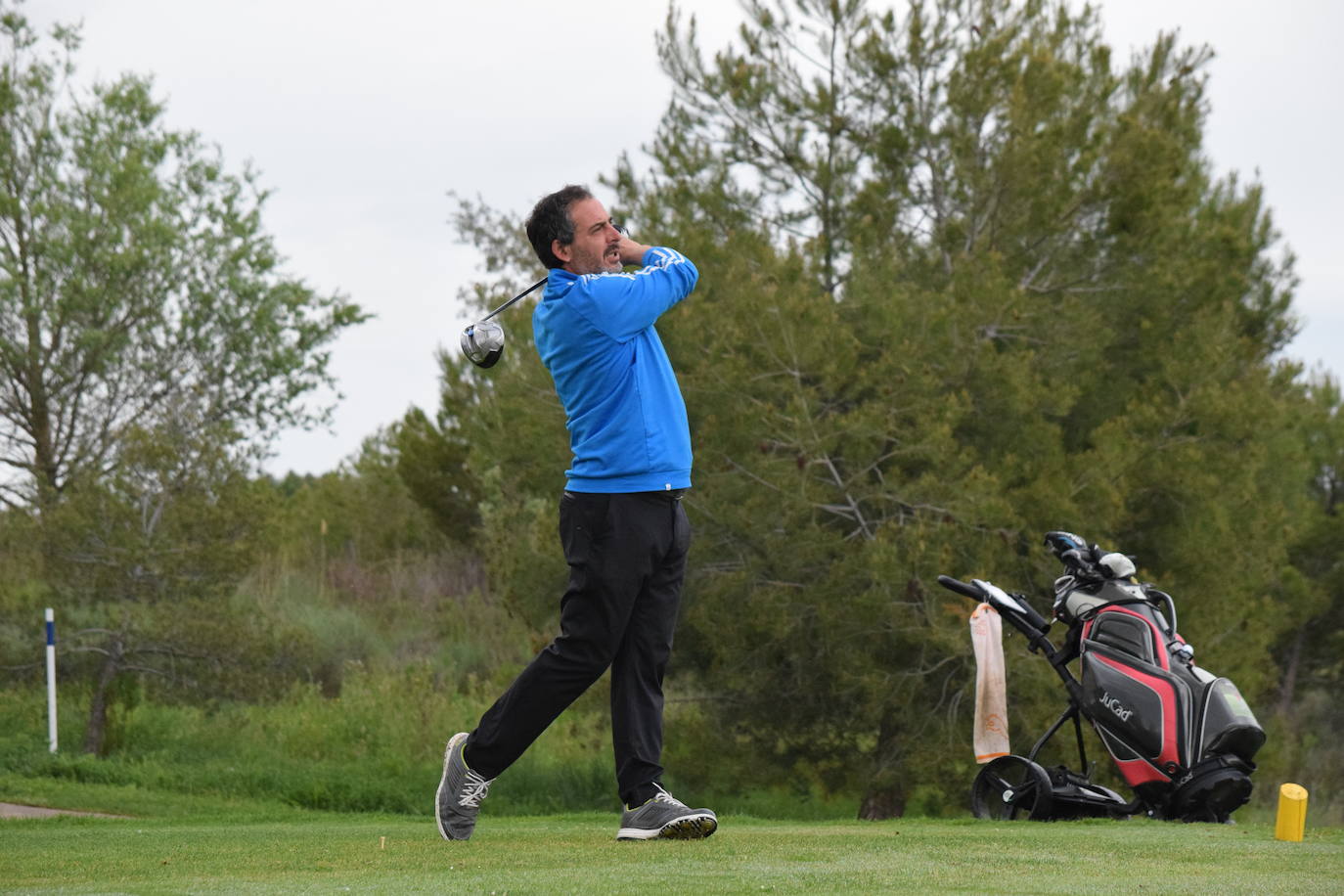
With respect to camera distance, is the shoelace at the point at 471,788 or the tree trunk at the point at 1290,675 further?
the tree trunk at the point at 1290,675

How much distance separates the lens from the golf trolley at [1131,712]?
6754mm

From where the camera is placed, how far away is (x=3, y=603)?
14.6m

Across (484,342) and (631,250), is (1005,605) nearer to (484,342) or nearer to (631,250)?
(631,250)

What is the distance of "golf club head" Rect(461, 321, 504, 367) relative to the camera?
532 centimetres

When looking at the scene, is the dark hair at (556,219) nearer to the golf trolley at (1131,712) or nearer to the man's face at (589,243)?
the man's face at (589,243)

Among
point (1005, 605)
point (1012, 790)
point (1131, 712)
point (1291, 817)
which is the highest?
point (1005, 605)

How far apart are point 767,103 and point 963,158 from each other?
2097mm

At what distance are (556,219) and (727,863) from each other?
2157mm

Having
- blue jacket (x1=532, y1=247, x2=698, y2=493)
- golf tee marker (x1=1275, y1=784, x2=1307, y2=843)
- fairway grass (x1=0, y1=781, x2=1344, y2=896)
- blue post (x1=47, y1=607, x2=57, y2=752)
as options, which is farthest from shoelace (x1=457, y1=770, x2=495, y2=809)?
blue post (x1=47, y1=607, x2=57, y2=752)

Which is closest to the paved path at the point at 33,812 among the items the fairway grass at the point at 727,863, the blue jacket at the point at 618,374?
the fairway grass at the point at 727,863

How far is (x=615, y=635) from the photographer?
5172 millimetres

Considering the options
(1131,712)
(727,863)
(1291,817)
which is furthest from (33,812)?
(1291,817)

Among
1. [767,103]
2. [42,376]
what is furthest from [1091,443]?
[42,376]

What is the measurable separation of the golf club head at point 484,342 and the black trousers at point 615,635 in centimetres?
54
